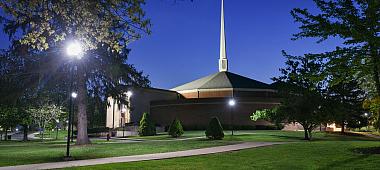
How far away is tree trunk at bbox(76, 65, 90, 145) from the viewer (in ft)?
91.8

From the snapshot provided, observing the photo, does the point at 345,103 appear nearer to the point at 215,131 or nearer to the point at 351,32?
the point at 215,131

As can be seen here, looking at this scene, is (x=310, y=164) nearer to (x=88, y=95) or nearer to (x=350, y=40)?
(x=350, y=40)

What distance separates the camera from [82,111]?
28734 millimetres

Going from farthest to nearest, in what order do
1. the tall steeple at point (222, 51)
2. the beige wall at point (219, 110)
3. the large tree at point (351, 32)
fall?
the tall steeple at point (222, 51)
the beige wall at point (219, 110)
the large tree at point (351, 32)

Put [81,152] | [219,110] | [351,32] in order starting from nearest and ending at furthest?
[351,32] → [81,152] → [219,110]

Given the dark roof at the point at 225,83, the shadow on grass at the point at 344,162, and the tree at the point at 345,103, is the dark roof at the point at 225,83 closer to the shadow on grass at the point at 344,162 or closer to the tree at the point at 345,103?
the tree at the point at 345,103

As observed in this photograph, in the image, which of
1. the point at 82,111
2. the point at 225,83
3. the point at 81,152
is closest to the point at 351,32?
the point at 81,152

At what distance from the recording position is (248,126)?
54.7m

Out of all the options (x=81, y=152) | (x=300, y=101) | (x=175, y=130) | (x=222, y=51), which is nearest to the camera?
(x=81, y=152)

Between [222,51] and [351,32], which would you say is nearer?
[351,32]

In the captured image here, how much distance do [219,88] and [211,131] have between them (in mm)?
36637

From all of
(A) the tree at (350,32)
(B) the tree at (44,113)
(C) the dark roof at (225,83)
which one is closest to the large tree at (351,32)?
(A) the tree at (350,32)

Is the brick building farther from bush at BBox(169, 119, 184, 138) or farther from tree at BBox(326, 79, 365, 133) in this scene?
bush at BBox(169, 119, 184, 138)

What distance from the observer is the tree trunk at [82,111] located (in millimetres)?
27984
